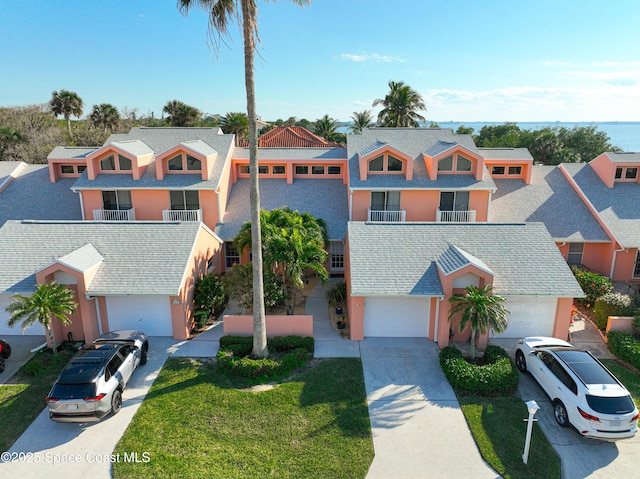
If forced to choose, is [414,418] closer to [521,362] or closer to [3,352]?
[521,362]

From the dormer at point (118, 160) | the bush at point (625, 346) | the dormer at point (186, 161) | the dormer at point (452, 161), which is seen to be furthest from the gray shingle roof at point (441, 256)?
the dormer at point (118, 160)

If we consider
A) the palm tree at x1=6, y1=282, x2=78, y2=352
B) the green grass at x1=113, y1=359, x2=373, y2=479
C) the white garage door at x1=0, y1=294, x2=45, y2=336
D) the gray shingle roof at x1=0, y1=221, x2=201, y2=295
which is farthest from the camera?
the white garage door at x1=0, y1=294, x2=45, y2=336

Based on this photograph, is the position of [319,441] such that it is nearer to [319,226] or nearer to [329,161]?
[319,226]

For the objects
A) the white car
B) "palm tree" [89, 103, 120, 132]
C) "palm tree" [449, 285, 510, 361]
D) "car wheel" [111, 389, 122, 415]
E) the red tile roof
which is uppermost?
"palm tree" [89, 103, 120, 132]

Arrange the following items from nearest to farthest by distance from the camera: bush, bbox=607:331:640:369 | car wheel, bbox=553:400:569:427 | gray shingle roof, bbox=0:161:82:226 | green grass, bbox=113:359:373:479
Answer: green grass, bbox=113:359:373:479 → car wheel, bbox=553:400:569:427 → bush, bbox=607:331:640:369 → gray shingle roof, bbox=0:161:82:226

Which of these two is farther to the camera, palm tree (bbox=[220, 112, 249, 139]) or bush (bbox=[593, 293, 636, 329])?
palm tree (bbox=[220, 112, 249, 139])

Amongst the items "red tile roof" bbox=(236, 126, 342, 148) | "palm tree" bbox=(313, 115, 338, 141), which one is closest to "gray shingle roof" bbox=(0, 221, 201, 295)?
"red tile roof" bbox=(236, 126, 342, 148)

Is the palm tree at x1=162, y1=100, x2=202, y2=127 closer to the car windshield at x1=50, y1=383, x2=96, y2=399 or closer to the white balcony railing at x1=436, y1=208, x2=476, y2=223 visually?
the white balcony railing at x1=436, y1=208, x2=476, y2=223

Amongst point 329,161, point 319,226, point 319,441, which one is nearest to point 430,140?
point 329,161
